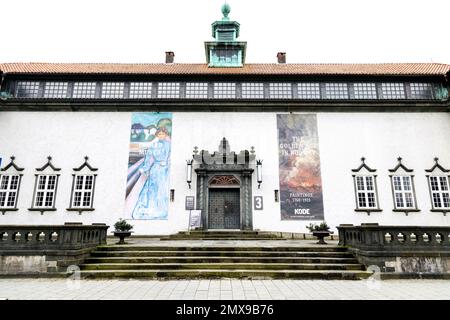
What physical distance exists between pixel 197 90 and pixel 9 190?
49.3ft

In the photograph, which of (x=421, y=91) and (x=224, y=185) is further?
(x=421, y=91)

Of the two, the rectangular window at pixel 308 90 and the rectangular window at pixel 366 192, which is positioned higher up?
the rectangular window at pixel 308 90

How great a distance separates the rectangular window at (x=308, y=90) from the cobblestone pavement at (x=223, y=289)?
1596cm

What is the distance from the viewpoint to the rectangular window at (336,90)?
22.9 meters

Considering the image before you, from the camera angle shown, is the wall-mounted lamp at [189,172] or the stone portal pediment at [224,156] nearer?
the wall-mounted lamp at [189,172]

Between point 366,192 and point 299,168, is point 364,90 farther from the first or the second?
point 299,168

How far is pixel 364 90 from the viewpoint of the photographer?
22.9 meters

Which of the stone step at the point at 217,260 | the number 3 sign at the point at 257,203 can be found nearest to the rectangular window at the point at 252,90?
the number 3 sign at the point at 257,203

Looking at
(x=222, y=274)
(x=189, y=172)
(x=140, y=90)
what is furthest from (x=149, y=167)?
(x=222, y=274)

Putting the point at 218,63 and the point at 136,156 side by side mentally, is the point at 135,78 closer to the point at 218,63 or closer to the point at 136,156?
the point at 136,156

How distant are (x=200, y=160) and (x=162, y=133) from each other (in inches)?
142

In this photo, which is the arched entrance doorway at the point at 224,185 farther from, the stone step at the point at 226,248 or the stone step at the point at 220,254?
the stone step at the point at 220,254
